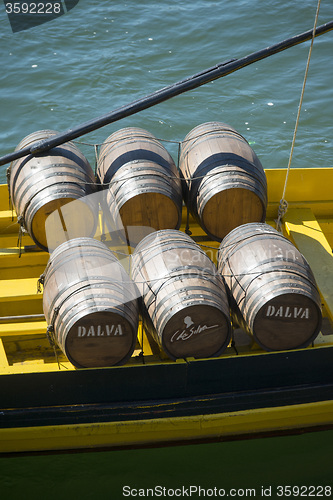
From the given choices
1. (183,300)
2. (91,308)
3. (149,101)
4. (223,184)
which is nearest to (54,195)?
(149,101)

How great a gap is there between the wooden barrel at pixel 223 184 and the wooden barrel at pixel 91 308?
4.67 ft

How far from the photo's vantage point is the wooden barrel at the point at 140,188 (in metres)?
6.43

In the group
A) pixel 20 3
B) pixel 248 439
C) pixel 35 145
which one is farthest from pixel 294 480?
pixel 20 3

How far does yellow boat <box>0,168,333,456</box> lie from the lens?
5703 millimetres

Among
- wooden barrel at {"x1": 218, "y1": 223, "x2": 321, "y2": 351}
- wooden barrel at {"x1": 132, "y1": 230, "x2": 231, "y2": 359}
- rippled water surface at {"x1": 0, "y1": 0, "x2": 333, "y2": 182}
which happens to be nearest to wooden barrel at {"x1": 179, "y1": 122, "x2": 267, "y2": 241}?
wooden barrel at {"x1": 218, "y1": 223, "x2": 321, "y2": 351}

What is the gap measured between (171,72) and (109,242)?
807cm

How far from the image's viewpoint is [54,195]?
6309mm

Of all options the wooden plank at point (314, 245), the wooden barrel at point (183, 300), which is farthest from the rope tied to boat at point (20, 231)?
the wooden plank at point (314, 245)

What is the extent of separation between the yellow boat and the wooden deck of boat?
0.07 feet

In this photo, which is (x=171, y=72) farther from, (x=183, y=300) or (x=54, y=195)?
(x=183, y=300)

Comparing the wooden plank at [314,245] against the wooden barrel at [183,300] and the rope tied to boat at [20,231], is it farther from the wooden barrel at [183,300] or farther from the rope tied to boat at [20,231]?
the rope tied to boat at [20,231]

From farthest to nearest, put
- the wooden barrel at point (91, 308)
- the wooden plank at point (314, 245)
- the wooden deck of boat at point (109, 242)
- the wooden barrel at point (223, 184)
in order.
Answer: the wooden plank at point (314, 245), the wooden barrel at point (223, 184), the wooden deck of boat at point (109, 242), the wooden barrel at point (91, 308)

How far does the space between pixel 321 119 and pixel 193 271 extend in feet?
27.4
